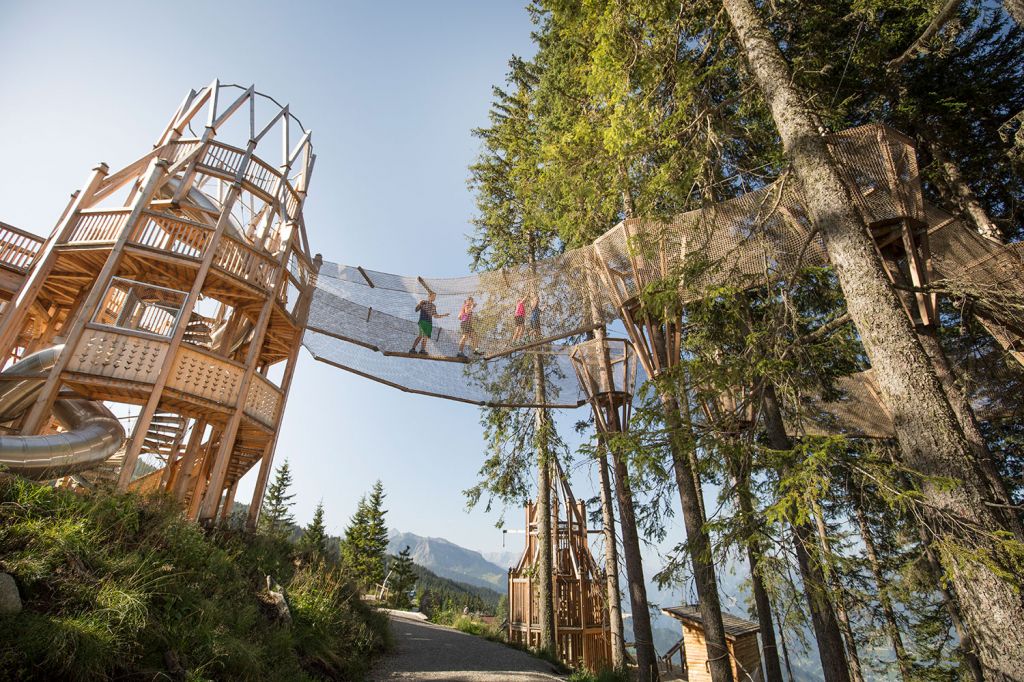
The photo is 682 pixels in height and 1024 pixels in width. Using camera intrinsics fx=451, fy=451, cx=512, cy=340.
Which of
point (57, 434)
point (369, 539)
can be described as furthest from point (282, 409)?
point (369, 539)

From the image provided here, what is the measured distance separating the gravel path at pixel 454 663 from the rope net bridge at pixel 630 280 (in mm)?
3647

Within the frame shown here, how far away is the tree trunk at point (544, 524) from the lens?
929 cm

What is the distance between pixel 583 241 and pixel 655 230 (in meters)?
2.66

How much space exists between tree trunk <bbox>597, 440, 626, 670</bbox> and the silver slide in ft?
25.7

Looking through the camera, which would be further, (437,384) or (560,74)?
(560,74)

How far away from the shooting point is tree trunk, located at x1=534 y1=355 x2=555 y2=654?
9291mm

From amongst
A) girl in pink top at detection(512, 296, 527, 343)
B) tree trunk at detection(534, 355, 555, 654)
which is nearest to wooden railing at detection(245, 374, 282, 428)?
girl in pink top at detection(512, 296, 527, 343)

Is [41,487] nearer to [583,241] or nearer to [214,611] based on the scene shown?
[214,611]

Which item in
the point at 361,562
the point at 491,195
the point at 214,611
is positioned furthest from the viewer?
the point at 361,562

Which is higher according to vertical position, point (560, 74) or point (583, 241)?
point (560, 74)

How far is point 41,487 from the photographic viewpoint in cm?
400

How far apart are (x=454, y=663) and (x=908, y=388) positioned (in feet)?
22.2

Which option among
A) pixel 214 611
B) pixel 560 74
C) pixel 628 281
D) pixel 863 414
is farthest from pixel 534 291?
pixel 863 414

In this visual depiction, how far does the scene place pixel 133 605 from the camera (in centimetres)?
325
